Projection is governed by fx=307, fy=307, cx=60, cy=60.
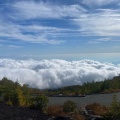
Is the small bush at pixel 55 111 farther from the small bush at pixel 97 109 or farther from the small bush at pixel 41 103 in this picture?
the small bush at pixel 97 109

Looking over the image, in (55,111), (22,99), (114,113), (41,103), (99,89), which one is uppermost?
(99,89)

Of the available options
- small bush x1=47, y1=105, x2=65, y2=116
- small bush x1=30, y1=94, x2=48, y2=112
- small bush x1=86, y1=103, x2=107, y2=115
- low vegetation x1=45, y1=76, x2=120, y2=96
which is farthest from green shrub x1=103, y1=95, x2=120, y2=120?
low vegetation x1=45, y1=76, x2=120, y2=96

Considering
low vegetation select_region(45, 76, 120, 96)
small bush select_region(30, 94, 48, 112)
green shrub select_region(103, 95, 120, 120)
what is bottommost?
green shrub select_region(103, 95, 120, 120)

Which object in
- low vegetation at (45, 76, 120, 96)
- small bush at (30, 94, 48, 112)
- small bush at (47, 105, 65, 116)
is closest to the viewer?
small bush at (47, 105, 65, 116)

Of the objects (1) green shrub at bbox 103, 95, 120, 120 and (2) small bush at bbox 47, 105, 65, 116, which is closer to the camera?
(1) green shrub at bbox 103, 95, 120, 120

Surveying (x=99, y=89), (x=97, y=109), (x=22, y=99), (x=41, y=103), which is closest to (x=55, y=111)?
(x=41, y=103)

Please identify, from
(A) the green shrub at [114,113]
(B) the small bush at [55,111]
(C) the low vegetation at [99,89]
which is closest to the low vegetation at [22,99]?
(B) the small bush at [55,111]

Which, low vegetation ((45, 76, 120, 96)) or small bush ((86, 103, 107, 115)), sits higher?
low vegetation ((45, 76, 120, 96))

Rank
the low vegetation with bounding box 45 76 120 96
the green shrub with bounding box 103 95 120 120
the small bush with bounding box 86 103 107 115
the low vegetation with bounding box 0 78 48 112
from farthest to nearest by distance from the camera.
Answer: the low vegetation with bounding box 45 76 120 96 → the low vegetation with bounding box 0 78 48 112 → the small bush with bounding box 86 103 107 115 → the green shrub with bounding box 103 95 120 120

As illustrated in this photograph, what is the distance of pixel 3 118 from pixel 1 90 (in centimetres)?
1193

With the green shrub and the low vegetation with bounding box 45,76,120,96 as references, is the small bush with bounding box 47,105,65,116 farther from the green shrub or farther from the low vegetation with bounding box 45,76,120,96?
the low vegetation with bounding box 45,76,120,96

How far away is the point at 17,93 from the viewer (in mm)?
25969

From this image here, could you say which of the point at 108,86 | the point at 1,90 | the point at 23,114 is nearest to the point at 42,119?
the point at 23,114

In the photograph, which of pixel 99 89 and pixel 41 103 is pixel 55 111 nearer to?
pixel 41 103
